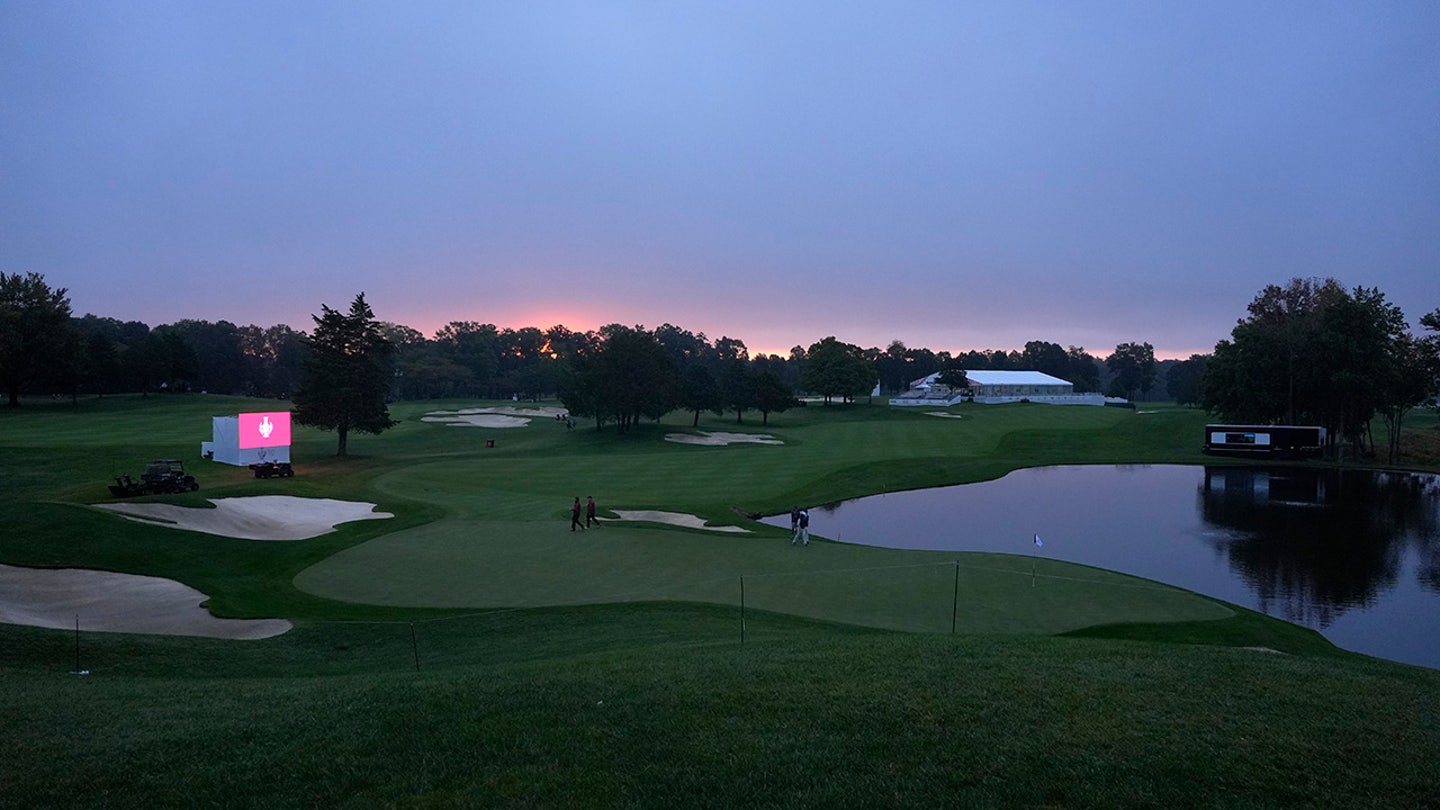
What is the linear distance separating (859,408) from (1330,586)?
8862 cm

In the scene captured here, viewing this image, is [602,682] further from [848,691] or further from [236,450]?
[236,450]

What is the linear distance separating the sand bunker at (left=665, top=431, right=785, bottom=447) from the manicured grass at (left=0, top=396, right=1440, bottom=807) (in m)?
41.2

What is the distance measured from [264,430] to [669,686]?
43588 mm

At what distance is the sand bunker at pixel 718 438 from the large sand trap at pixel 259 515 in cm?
3908

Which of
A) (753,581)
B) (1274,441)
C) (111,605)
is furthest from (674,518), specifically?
(1274,441)

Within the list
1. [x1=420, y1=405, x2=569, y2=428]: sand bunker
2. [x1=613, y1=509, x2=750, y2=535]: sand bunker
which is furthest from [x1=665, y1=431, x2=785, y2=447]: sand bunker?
[x1=613, y1=509, x2=750, y2=535]: sand bunker

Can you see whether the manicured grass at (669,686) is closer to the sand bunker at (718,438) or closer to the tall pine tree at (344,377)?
the tall pine tree at (344,377)

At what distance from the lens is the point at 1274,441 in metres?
58.4

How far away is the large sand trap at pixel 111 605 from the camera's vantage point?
50.5 feet

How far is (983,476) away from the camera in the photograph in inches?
1946

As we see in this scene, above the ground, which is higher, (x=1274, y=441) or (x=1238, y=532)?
(x=1274, y=441)

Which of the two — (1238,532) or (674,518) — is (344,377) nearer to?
(674,518)

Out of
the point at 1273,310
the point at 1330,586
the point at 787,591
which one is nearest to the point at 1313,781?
the point at 787,591

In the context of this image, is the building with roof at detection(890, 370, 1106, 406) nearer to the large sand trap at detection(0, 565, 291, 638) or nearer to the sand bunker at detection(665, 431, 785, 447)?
the sand bunker at detection(665, 431, 785, 447)
